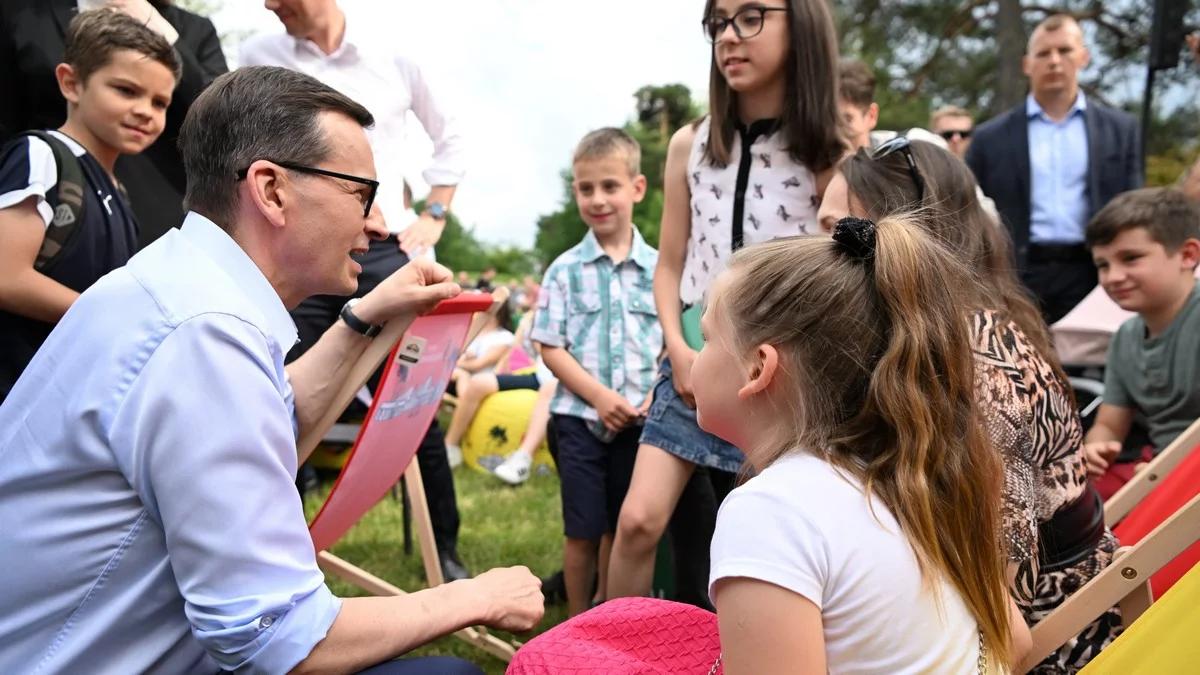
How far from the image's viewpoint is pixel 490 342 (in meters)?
8.82

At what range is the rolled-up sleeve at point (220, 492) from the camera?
1334 mm

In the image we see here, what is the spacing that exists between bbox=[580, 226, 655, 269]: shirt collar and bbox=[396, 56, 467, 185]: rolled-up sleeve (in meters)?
0.58

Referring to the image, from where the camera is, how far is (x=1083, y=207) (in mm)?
4945

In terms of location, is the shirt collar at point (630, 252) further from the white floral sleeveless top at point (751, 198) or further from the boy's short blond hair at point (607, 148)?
the white floral sleeveless top at point (751, 198)

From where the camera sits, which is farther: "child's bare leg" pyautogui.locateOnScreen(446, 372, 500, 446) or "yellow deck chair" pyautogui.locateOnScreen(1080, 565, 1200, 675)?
"child's bare leg" pyautogui.locateOnScreen(446, 372, 500, 446)

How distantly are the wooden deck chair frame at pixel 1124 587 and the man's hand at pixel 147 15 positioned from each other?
2899mm

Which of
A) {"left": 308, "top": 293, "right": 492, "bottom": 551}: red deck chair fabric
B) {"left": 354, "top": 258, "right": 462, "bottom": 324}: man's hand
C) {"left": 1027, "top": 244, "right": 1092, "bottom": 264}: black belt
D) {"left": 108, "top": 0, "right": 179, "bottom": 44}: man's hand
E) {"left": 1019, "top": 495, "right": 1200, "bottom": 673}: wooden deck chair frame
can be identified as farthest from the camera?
{"left": 1027, "top": 244, "right": 1092, "bottom": 264}: black belt

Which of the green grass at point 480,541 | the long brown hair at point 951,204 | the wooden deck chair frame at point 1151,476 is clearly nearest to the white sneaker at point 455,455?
the green grass at point 480,541

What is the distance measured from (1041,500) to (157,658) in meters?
1.63

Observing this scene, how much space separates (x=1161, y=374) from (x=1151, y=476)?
3.13 feet

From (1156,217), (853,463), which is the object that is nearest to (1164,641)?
(853,463)

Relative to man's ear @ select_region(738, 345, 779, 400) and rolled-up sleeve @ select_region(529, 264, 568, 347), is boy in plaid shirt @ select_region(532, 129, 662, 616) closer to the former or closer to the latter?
rolled-up sleeve @ select_region(529, 264, 568, 347)

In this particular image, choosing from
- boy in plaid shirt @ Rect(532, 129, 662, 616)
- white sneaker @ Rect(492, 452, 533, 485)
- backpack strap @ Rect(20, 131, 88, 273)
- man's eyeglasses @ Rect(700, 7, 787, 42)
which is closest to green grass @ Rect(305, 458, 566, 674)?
white sneaker @ Rect(492, 452, 533, 485)

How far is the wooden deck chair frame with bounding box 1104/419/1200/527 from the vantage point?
8.44ft
